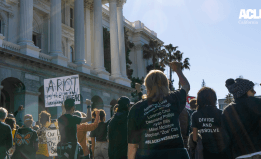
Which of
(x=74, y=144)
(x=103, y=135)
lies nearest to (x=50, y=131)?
(x=103, y=135)

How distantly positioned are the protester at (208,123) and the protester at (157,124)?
65.2 inches

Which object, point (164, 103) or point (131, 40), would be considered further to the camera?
point (131, 40)

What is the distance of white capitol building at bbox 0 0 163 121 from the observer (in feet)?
64.4

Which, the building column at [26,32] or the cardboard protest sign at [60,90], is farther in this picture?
the building column at [26,32]

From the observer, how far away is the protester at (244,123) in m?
3.48

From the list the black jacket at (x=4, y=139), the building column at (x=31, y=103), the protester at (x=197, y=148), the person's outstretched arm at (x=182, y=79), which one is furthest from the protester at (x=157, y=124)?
the building column at (x=31, y=103)

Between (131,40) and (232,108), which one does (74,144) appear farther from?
(131,40)

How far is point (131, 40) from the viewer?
4359 centimetres

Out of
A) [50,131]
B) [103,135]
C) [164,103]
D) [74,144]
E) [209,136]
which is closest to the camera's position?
[164,103]

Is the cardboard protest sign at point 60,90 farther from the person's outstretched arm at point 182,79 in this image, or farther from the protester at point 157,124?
the protester at point 157,124

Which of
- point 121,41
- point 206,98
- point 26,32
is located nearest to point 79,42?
point 26,32

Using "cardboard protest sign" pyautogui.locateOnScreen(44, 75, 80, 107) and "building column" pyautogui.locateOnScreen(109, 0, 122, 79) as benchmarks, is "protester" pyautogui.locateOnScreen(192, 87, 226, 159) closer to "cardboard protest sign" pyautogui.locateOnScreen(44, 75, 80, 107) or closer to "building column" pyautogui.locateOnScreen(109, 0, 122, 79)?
"cardboard protest sign" pyautogui.locateOnScreen(44, 75, 80, 107)

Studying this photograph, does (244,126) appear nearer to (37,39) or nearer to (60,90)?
(60,90)

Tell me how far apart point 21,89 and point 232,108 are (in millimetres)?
18203
